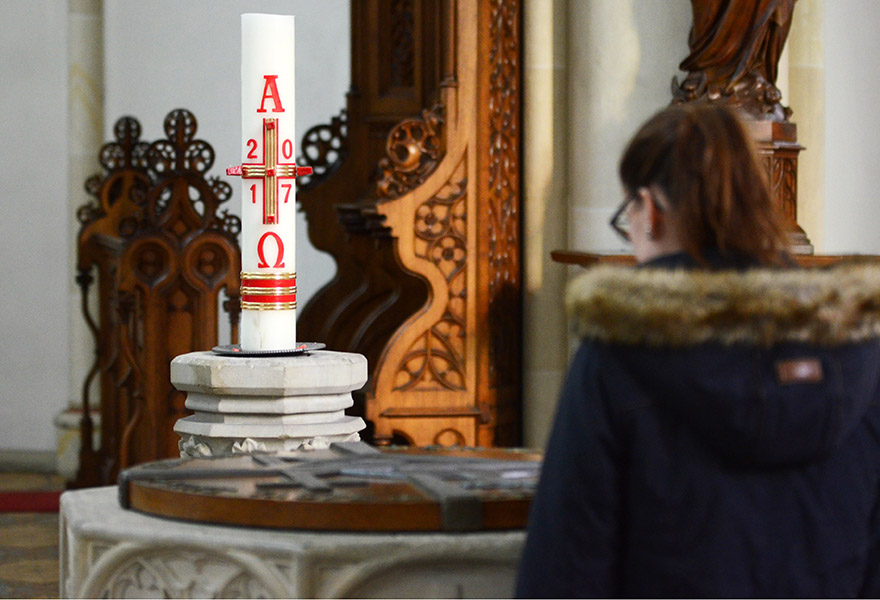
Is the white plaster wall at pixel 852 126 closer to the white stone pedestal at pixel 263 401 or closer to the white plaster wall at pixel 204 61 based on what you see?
the white stone pedestal at pixel 263 401

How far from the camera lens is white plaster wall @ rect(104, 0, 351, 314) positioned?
10180 millimetres

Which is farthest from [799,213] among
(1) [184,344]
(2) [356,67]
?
(1) [184,344]

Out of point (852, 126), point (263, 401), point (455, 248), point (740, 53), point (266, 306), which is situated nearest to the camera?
point (263, 401)

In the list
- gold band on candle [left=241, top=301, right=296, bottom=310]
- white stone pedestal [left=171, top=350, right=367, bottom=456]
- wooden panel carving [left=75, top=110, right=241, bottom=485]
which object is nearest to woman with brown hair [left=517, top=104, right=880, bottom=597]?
white stone pedestal [left=171, top=350, right=367, bottom=456]

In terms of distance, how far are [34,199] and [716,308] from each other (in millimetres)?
8797

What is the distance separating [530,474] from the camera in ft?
8.96

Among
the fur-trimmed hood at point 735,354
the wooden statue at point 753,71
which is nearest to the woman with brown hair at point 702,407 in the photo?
the fur-trimmed hood at point 735,354

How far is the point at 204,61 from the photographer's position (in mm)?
10266

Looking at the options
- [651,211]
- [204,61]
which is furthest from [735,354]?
[204,61]

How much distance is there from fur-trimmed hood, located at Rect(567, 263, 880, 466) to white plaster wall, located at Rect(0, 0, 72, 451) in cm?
861

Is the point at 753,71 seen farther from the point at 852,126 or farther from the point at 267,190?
the point at 267,190

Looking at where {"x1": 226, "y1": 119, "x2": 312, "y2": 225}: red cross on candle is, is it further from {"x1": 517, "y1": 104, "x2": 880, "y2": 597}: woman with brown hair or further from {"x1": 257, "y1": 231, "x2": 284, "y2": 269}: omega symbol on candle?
{"x1": 517, "y1": 104, "x2": 880, "y2": 597}: woman with brown hair

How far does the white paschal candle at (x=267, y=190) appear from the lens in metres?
3.81

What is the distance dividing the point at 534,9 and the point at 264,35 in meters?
2.59
